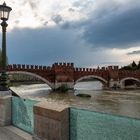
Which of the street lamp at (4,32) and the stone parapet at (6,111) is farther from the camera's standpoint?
the street lamp at (4,32)

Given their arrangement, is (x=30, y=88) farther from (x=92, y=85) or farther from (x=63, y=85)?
(x=92, y=85)

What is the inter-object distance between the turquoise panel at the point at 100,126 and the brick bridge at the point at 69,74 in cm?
3577

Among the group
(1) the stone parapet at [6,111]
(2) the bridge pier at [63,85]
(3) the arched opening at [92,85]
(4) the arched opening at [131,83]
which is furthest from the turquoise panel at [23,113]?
(4) the arched opening at [131,83]

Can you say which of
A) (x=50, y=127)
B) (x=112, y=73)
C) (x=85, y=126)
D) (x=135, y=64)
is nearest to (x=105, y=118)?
(x=85, y=126)

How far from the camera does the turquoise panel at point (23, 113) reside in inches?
211

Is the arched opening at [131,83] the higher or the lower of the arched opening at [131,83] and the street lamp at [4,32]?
the lower

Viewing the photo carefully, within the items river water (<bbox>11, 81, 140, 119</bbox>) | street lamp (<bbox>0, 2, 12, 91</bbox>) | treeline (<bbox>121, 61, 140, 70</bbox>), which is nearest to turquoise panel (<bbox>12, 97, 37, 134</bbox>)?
street lamp (<bbox>0, 2, 12, 91</bbox>)

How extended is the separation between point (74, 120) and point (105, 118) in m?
0.60

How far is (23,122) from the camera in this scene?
580cm

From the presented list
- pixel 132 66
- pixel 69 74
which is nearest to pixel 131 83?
pixel 132 66

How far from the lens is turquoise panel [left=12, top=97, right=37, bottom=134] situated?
211 inches

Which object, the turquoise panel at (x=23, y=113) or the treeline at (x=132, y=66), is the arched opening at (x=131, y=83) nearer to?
the treeline at (x=132, y=66)

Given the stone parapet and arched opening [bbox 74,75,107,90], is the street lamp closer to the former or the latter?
the stone parapet

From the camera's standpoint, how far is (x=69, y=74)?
45.7 meters
